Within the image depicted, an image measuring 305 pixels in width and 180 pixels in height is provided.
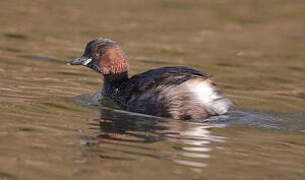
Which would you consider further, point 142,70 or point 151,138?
point 142,70

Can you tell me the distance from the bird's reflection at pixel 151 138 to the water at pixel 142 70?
0.03 feet

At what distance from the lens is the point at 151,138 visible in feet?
21.9

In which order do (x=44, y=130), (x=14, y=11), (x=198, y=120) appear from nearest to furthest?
(x=44, y=130)
(x=198, y=120)
(x=14, y=11)

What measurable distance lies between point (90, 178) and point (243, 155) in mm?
1596

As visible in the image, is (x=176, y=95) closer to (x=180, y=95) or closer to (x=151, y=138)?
(x=180, y=95)

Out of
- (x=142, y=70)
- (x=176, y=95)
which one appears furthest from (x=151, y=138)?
(x=142, y=70)

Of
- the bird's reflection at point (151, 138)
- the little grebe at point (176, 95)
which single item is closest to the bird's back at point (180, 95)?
the little grebe at point (176, 95)

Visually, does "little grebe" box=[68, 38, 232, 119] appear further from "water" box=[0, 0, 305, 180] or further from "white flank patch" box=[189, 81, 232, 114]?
"water" box=[0, 0, 305, 180]

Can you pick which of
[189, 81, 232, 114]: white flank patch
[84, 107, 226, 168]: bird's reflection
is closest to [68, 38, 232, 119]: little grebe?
[189, 81, 232, 114]: white flank patch

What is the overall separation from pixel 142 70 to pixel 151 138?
13.9 ft

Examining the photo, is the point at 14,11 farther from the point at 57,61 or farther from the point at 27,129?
the point at 27,129

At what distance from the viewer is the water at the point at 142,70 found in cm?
584

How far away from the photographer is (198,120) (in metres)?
7.88

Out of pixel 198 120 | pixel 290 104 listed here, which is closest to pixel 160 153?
pixel 198 120
